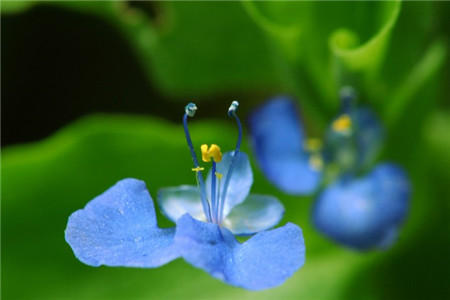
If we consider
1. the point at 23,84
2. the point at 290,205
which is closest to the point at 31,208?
the point at 23,84

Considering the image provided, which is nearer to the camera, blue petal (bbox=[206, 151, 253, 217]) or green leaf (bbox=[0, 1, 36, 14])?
blue petal (bbox=[206, 151, 253, 217])

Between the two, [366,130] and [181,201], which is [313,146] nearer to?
[366,130]

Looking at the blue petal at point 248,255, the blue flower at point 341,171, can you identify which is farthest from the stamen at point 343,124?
the blue petal at point 248,255

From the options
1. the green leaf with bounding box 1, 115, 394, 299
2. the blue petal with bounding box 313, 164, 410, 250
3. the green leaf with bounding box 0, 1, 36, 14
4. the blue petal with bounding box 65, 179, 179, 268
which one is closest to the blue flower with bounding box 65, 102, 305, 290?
the blue petal with bounding box 65, 179, 179, 268

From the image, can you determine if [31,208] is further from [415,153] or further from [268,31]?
[415,153]

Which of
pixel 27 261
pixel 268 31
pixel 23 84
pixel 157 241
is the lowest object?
pixel 157 241

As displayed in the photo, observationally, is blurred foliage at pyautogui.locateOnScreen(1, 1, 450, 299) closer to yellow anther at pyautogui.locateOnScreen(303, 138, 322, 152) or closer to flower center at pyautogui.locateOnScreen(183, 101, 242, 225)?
yellow anther at pyautogui.locateOnScreen(303, 138, 322, 152)

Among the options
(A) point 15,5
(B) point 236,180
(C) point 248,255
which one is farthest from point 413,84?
(A) point 15,5
